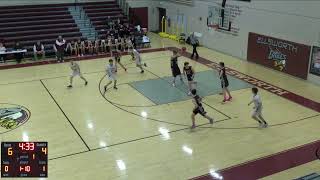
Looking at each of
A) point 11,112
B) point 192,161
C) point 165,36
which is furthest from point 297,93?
point 165,36

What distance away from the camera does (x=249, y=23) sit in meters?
21.3

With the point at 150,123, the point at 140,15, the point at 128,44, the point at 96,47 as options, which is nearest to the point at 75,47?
the point at 96,47

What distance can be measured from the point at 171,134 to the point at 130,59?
10.6 meters

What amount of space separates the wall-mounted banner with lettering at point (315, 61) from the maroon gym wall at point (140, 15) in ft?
46.8

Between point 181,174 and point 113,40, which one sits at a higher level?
point 113,40

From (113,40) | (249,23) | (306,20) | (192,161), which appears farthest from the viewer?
(113,40)

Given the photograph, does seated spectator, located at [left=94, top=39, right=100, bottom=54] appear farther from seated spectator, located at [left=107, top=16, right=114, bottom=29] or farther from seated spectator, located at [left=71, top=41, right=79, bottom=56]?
seated spectator, located at [left=107, top=16, right=114, bottom=29]

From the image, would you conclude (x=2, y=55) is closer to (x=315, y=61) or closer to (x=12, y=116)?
(x=12, y=116)

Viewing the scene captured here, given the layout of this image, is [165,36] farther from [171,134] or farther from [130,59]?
[171,134]

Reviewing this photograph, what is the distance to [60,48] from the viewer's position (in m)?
21.6

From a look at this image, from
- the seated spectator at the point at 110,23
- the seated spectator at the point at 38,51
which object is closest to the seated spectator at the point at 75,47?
the seated spectator at the point at 38,51
